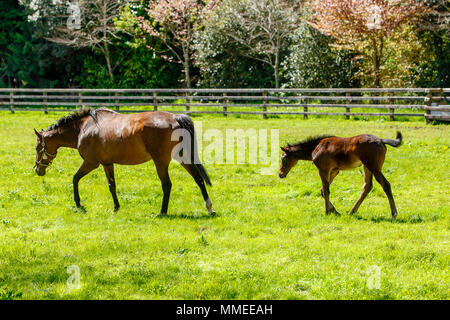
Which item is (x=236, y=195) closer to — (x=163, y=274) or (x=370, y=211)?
(x=370, y=211)

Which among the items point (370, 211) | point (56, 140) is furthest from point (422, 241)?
point (56, 140)

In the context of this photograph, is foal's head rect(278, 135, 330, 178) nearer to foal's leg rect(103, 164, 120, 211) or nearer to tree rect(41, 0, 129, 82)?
foal's leg rect(103, 164, 120, 211)

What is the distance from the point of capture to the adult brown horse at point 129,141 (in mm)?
8109

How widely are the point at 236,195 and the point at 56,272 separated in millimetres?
4388

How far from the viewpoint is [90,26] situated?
1203 inches

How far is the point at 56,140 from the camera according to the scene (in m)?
9.16

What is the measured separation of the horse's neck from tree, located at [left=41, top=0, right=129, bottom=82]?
20.6 metres

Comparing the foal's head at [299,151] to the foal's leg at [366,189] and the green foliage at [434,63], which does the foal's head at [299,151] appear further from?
the green foliage at [434,63]

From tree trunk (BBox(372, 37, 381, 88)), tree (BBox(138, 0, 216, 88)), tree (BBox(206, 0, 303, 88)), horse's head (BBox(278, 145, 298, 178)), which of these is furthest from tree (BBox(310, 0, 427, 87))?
horse's head (BBox(278, 145, 298, 178))

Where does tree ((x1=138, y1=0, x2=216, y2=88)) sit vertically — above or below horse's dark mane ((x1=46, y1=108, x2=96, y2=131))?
above

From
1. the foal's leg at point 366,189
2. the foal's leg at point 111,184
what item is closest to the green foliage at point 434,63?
the foal's leg at point 366,189

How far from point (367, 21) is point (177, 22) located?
10305 millimetres

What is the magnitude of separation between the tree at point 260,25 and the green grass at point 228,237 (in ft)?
48.4

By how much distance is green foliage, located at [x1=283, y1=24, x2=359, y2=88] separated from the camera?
23.4 m
